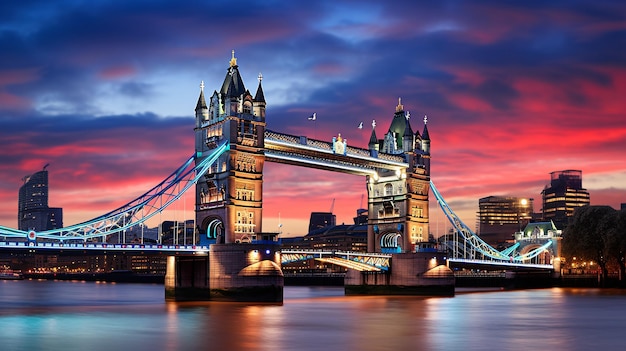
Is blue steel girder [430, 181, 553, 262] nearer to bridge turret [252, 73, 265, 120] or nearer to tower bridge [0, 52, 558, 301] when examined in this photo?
tower bridge [0, 52, 558, 301]

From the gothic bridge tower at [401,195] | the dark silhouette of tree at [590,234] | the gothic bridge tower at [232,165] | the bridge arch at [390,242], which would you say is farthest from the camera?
the dark silhouette of tree at [590,234]

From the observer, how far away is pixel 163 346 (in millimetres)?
37781

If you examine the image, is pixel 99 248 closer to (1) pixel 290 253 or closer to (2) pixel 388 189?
(1) pixel 290 253

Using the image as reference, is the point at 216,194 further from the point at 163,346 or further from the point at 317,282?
the point at 317,282

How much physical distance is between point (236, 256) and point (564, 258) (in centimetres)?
7307

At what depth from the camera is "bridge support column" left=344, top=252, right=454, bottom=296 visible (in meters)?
92.8

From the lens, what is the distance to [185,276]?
75188mm

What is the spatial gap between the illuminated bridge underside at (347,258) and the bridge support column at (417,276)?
1443 millimetres

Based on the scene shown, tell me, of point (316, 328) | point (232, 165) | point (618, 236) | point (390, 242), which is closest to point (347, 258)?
point (390, 242)

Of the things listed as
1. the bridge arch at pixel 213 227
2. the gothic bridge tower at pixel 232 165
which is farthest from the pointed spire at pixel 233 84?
the bridge arch at pixel 213 227

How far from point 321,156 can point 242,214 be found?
1454 centimetres

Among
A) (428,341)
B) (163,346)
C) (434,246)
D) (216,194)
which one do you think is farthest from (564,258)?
(163,346)

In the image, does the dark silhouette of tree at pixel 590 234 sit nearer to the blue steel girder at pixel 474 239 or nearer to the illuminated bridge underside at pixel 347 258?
the blue steel girder at pixel 474 239

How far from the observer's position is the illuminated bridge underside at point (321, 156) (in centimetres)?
8175
